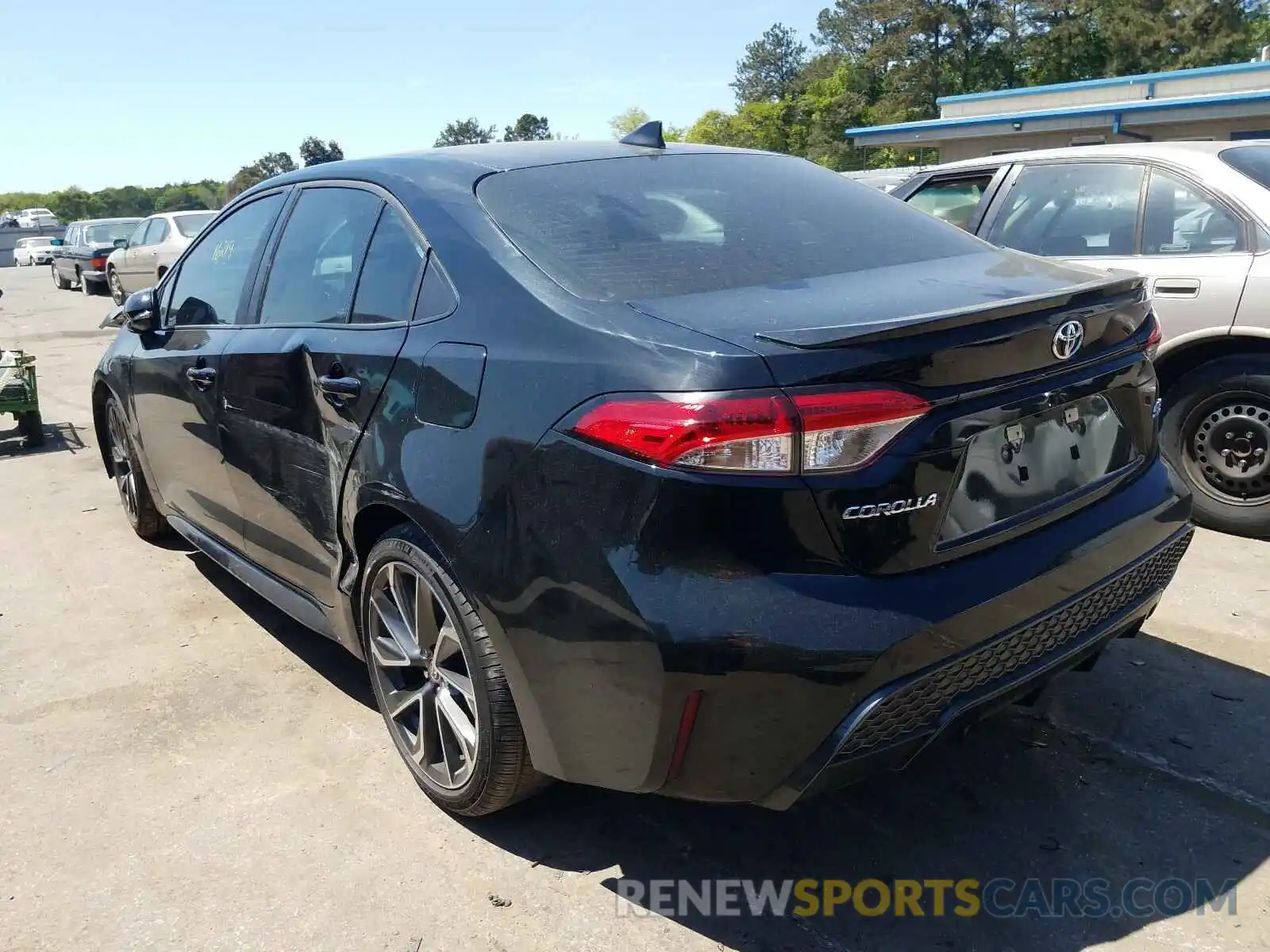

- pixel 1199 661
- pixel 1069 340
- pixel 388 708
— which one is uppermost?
pixel 1069 340

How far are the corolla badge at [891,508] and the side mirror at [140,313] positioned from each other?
3.46 meters

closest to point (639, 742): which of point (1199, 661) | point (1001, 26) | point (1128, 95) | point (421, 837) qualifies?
point (421, 837)

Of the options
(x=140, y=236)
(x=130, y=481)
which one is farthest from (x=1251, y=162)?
(x=140, y=236)

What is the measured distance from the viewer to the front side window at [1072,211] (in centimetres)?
504

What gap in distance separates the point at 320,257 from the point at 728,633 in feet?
6.67

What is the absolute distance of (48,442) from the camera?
26.7 feet

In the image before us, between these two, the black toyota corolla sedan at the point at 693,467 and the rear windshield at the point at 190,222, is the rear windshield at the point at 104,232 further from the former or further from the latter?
the black toyota corolla sedan at the point at 693,467

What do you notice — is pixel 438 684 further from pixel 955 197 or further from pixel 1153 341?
pixel 955 197

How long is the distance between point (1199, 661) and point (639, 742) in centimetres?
235

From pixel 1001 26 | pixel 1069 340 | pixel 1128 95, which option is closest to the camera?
pixel 1069 340

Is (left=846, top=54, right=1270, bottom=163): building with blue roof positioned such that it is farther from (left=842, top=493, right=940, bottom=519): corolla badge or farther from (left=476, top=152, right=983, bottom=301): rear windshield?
(left=842, top=493, right=940, bottom=519): corolla badge

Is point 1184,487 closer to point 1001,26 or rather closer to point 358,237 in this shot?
point 358,237

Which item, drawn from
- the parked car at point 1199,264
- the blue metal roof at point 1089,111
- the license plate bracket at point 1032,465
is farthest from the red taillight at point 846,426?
the blue metal roof at point 1089,111

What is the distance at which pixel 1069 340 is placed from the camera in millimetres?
2391
